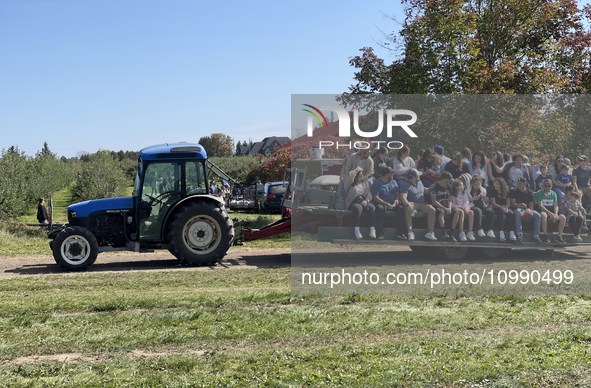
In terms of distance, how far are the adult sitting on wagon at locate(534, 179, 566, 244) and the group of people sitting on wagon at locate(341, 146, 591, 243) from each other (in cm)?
2

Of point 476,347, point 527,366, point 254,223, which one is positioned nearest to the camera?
point 527,366

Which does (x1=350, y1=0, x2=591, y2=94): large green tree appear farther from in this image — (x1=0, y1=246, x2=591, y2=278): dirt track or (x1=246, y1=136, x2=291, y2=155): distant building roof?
(x1=246, y1=136, x2=291, y2=155): distant building roof

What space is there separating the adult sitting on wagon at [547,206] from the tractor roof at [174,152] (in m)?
6.73

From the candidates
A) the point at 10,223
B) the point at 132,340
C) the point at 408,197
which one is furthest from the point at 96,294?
the point at 10,223

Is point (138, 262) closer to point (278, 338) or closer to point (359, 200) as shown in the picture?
point (359, 200)

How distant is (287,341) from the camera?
5977 mm

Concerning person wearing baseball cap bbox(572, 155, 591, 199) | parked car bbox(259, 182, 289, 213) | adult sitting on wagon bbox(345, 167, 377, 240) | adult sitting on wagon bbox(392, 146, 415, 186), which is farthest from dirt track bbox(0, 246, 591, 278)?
parked car bbox(259, 182, 289, 213)

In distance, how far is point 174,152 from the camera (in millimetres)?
10852

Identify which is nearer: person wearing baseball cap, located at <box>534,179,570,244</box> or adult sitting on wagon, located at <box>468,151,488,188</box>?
adult sitting on wagon, located at <box>468,151,488,188</box>

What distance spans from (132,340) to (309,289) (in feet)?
11.5

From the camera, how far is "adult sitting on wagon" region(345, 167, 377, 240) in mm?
10547

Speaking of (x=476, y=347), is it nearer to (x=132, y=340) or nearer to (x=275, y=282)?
(x=132, y=340)

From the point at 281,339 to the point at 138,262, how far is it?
22.2 ft

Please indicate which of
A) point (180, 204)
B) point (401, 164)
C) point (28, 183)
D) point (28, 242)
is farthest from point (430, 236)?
point (28, 183)
